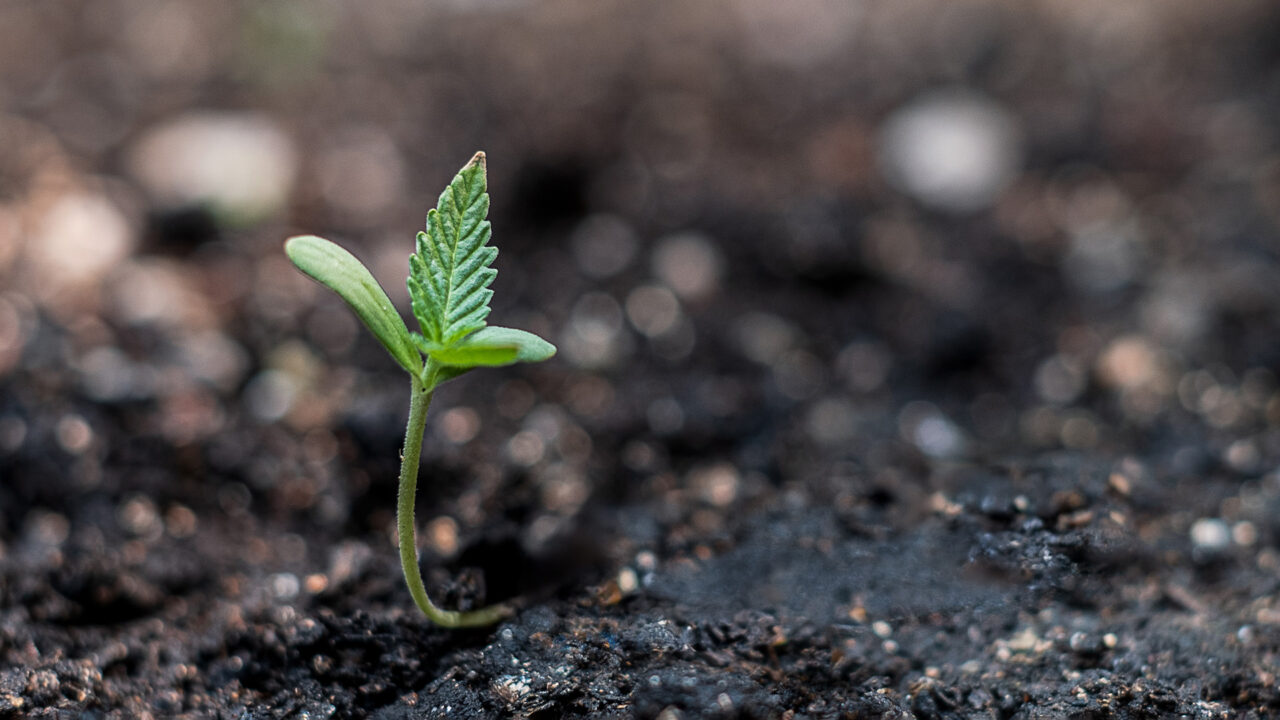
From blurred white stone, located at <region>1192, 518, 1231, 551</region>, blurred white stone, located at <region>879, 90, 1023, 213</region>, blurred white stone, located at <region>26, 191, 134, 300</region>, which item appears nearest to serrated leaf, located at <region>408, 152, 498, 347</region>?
blurred white stone, located at <region>1192, 518, 1231, 551</region>

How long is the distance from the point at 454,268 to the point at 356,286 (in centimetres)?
11

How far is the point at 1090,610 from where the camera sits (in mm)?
1358

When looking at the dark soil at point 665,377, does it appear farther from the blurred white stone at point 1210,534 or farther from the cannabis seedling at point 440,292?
the cannabis seedling at point 440,292

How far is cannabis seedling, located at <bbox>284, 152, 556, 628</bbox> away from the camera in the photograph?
1064mm

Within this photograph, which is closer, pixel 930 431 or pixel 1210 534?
Answer: pixel 1210 534

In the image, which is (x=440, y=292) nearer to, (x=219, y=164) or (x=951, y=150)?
(x=219, y=164)

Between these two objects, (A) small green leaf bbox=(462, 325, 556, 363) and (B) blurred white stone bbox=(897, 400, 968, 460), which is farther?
(B) blurred white stone bbox=(897, 400, 968, 460)

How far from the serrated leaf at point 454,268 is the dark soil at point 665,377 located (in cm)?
44

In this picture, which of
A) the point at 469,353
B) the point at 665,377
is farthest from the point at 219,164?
the point at 469,353

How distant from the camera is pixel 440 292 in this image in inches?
43.7

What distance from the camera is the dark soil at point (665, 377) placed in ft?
4.22

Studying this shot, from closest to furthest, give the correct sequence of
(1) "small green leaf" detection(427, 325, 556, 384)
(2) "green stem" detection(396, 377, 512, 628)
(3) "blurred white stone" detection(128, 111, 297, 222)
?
(1) "small green leaf" detection(427, 325, 556, 384) → (2) "green stem" detection(396, 377, 512, 628) → (3) "blurred white stone" detection(128, 111, 297, 222)

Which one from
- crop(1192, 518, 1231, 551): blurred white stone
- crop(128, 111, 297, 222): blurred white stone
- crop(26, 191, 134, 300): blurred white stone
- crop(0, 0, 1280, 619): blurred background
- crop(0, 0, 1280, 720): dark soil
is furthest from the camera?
crop(128, 111, 297, 222): blurred white stone

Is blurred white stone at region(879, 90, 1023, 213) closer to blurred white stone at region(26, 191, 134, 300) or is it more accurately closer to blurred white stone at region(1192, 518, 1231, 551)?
blurred white stone at region(1192, 518, 1231, 551)
